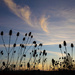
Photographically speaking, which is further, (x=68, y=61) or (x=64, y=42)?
(x=68, y=61)

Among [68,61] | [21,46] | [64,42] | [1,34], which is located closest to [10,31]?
[1,34]

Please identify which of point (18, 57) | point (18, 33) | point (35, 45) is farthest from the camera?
point (35, 45)

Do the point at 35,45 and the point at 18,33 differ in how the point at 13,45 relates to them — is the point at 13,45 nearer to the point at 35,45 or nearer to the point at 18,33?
the point at 18,33

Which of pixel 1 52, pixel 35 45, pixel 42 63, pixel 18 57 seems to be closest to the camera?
pixel 18 57

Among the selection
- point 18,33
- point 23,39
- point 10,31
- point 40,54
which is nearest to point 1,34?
point 10,31

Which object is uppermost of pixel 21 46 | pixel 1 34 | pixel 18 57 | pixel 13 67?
pixel 1 34

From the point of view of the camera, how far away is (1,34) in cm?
883

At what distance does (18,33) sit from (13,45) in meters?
1.35

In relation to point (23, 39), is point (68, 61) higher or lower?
lower

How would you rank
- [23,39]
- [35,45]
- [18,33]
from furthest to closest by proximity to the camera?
[35,45] → [23,39] → [18,33]

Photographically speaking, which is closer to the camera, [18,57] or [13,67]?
[18,57]

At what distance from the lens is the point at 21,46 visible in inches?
469

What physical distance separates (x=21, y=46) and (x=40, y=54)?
4217mm

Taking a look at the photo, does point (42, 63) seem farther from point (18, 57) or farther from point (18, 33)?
point (18, 33)
